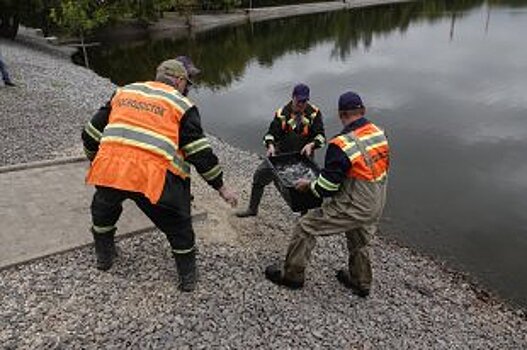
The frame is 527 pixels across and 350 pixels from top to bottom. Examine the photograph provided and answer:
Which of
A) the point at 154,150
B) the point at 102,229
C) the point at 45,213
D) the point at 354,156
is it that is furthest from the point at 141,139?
the point at 45,213

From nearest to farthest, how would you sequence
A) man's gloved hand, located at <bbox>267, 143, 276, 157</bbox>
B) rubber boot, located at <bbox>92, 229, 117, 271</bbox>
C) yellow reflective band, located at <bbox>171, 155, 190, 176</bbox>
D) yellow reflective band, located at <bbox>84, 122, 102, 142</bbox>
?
yellow reflective band, located at <bbox>171, 155, 190, 176</bbox>, yellow reflective band, located at <bbox>84, 122, 102, 142</bbox>, rubber boot, located at <bbox>92, 229, 117, 271</bbox>, man's gloved hand, located at <bbox>267, 143, 276, 157</bbox>

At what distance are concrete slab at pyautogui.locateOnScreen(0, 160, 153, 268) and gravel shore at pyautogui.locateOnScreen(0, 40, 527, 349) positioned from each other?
0.75 feet

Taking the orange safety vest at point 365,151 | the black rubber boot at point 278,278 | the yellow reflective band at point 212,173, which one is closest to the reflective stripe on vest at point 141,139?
the yellow reflective band at point 212,173

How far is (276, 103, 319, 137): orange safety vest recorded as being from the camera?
23.4 feet

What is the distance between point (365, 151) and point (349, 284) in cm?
194

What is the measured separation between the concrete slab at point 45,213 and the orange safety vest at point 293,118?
2.22 metres

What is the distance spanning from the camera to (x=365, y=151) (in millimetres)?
5289

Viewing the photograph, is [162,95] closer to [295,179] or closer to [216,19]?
[295,179]

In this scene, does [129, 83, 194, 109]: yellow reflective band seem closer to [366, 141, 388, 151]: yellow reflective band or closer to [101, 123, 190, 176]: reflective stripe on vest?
[101, 123, 190, 176]: reflective stripe on vest

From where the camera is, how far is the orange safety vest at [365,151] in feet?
17.3

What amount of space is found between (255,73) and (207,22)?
18.7 metres

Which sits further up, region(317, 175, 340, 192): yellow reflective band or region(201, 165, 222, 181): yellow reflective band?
region(201, 165, 222, 181): yellow reflective band

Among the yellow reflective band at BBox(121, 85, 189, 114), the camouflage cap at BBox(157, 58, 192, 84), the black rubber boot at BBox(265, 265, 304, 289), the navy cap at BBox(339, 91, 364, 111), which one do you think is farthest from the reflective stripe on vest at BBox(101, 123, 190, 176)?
the black rubber boot at BBox(265, 265, 304, 289)

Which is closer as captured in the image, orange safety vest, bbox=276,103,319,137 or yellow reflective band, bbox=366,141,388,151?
yellow reflective band, bbox=366,141,388,151
